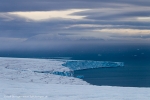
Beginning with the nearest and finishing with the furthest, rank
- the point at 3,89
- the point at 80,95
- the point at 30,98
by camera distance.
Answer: the point at 30,98 → the point at 80,95 → the point at 3,89

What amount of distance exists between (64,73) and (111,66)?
30962 mm

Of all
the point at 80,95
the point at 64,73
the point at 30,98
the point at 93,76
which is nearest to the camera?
the point at 30,98

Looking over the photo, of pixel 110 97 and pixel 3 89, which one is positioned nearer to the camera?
pixel 110 97

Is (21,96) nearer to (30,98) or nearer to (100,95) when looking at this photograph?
(30,98)

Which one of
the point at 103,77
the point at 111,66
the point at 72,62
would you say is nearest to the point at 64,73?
the point at 72,62

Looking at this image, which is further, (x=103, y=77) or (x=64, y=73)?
(x=103, y=77)

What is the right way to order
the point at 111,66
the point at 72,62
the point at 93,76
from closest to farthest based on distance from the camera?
the point at 72,62
the point at 93,76
the point at 111,66

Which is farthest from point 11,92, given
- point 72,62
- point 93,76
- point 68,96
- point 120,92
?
point 93,76

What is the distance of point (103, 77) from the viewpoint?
49719 millimetres

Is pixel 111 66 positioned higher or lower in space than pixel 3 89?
lower

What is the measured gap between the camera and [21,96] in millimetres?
10141

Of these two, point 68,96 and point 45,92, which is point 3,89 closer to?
point 45,92

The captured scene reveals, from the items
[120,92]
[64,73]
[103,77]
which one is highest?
[120,92]

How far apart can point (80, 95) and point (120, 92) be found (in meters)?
1.65
